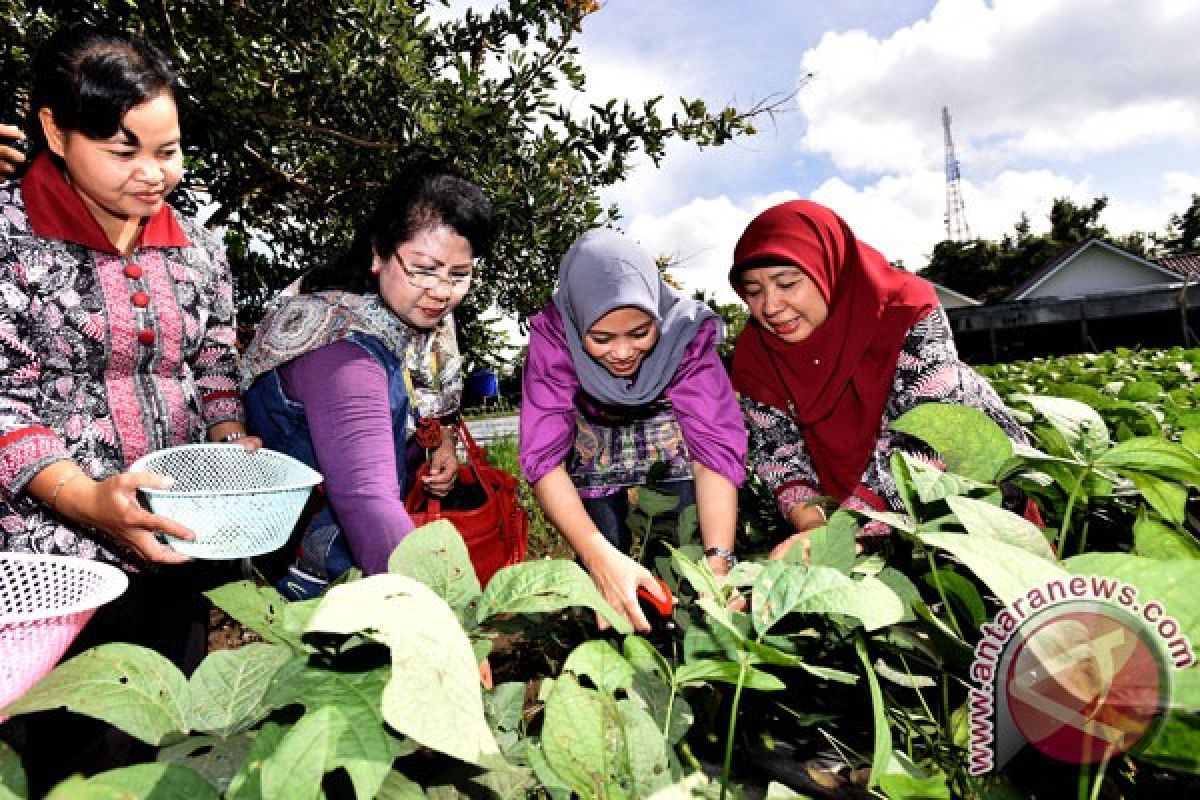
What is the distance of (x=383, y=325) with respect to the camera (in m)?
1.79

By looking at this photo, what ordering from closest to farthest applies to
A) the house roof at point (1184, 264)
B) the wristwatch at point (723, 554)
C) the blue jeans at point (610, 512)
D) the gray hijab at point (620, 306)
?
the wristwatch at point (723, 554) < the gray hijab at point (620, 306) < the blue jeans at point (610, 512) < the house roof at point (1184, 264)

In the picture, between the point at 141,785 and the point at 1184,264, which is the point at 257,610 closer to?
the point at 141,785

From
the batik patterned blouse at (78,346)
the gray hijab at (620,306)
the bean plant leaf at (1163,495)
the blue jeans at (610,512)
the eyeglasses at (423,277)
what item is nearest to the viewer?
the bean plant leaf at (1163,495)

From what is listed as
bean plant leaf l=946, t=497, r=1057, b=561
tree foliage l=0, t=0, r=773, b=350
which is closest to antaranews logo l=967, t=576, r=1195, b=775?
bean plant leaf l=946, t=497, r=1057, b=561

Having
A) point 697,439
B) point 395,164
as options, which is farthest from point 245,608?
point 395,164

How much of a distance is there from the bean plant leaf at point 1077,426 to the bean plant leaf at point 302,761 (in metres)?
0.78

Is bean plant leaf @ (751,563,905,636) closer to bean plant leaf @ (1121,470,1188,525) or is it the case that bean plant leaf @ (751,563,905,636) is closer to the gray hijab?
bean plant leaf @ (1121,470,1188,525)

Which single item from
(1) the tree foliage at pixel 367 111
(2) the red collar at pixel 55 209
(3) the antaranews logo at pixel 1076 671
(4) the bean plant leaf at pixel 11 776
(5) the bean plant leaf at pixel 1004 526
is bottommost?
(3) the antaranews logo at pixel 1076 671

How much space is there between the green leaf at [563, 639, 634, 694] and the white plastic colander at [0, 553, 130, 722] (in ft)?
1.34

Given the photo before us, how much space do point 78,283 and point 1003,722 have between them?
1.72 metres

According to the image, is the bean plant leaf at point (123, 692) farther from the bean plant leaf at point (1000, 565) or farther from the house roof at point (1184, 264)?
the house roof at point (1184, 264)

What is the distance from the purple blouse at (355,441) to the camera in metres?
1.48

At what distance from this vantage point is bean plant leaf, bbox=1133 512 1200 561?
0.73 metres

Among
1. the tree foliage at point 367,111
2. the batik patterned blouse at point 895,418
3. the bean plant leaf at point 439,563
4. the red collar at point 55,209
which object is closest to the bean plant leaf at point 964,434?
the bean plant leaf at point 439,563
